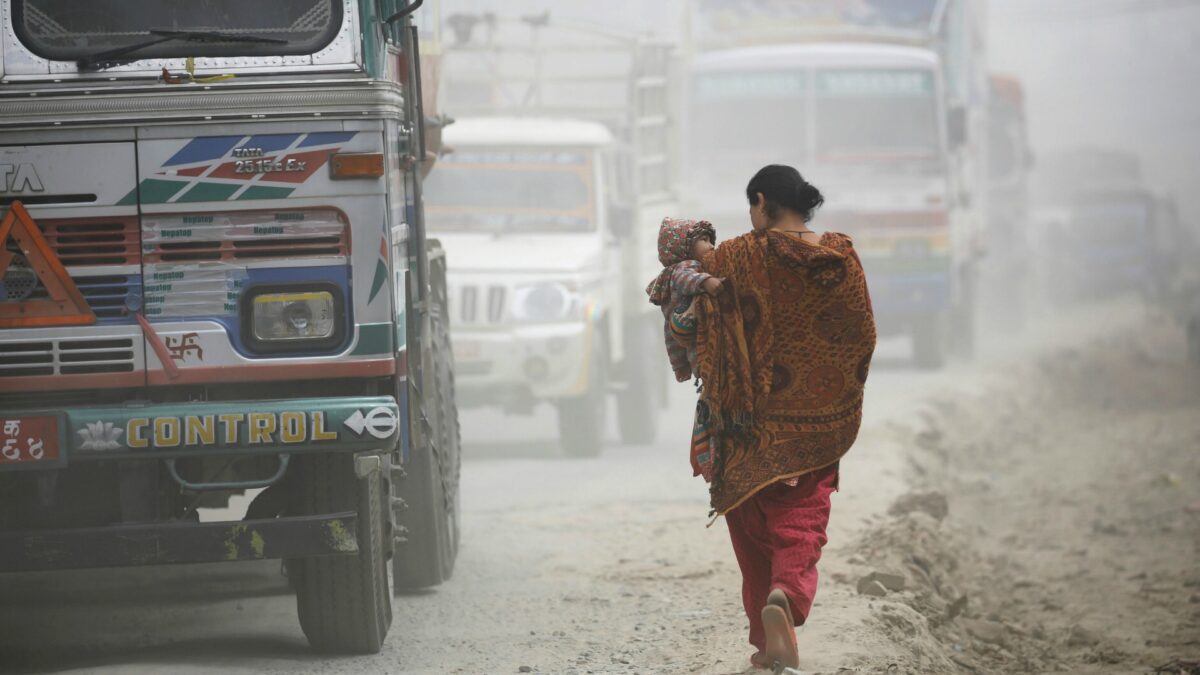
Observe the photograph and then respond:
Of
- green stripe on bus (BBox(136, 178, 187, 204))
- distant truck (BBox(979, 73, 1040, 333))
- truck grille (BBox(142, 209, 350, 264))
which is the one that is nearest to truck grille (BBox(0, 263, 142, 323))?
truck grille (BBox(142, 209, 350, 264))

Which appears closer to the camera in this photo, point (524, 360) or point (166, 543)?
point (166, 543)

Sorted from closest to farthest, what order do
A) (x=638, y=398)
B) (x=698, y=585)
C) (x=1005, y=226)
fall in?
(x=698, y=585)
(x=638, y=398)
(x=1005, y=226)

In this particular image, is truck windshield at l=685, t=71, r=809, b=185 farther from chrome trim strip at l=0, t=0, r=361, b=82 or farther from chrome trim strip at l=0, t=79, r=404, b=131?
chrome trim strip at l=0, t=79, r=404, b=131

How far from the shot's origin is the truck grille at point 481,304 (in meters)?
11.5

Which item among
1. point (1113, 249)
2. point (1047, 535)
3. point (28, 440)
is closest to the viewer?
point (28, 440)

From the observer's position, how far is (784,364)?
4.97m

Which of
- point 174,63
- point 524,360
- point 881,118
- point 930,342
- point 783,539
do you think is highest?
point 881,118

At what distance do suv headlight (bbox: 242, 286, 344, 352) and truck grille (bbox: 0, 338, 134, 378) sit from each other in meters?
0.38

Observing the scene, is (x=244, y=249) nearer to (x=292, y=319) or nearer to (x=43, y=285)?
(x=292, y=319)

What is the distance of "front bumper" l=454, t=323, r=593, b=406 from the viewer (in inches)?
453

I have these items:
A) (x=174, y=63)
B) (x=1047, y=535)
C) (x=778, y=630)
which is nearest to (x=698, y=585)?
(x=778, y=630)

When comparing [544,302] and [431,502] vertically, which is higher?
[544,302]

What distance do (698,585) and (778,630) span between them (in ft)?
8.07

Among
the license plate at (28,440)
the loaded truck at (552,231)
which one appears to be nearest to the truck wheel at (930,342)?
the loaded truck at (552,231)
